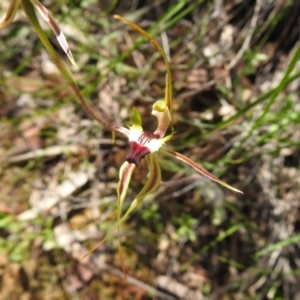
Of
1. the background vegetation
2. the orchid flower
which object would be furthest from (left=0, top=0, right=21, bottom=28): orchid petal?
the background vegetation

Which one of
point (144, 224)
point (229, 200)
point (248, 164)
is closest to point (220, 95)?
point (248, 164)

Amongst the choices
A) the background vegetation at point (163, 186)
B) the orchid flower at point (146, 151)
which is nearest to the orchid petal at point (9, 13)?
the orchid flower at point (146, 151)

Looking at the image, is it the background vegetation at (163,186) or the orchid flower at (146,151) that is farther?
the background vegetation at (163,186)

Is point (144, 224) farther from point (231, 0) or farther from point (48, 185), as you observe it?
point (231, 0)

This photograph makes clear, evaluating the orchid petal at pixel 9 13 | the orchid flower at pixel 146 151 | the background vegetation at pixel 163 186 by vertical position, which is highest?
the orchid petal at pixel 9 13

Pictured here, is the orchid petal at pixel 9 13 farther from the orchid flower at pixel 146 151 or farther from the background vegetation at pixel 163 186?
the background vegetation at pixel 163 186

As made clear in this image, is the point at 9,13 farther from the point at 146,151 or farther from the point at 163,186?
the point at 163,186

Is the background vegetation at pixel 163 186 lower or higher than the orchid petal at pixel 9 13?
lower

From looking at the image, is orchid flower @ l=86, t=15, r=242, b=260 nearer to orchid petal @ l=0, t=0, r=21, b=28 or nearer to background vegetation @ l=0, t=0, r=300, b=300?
orchid petal @ l=0, t=0, r=21, b=28
